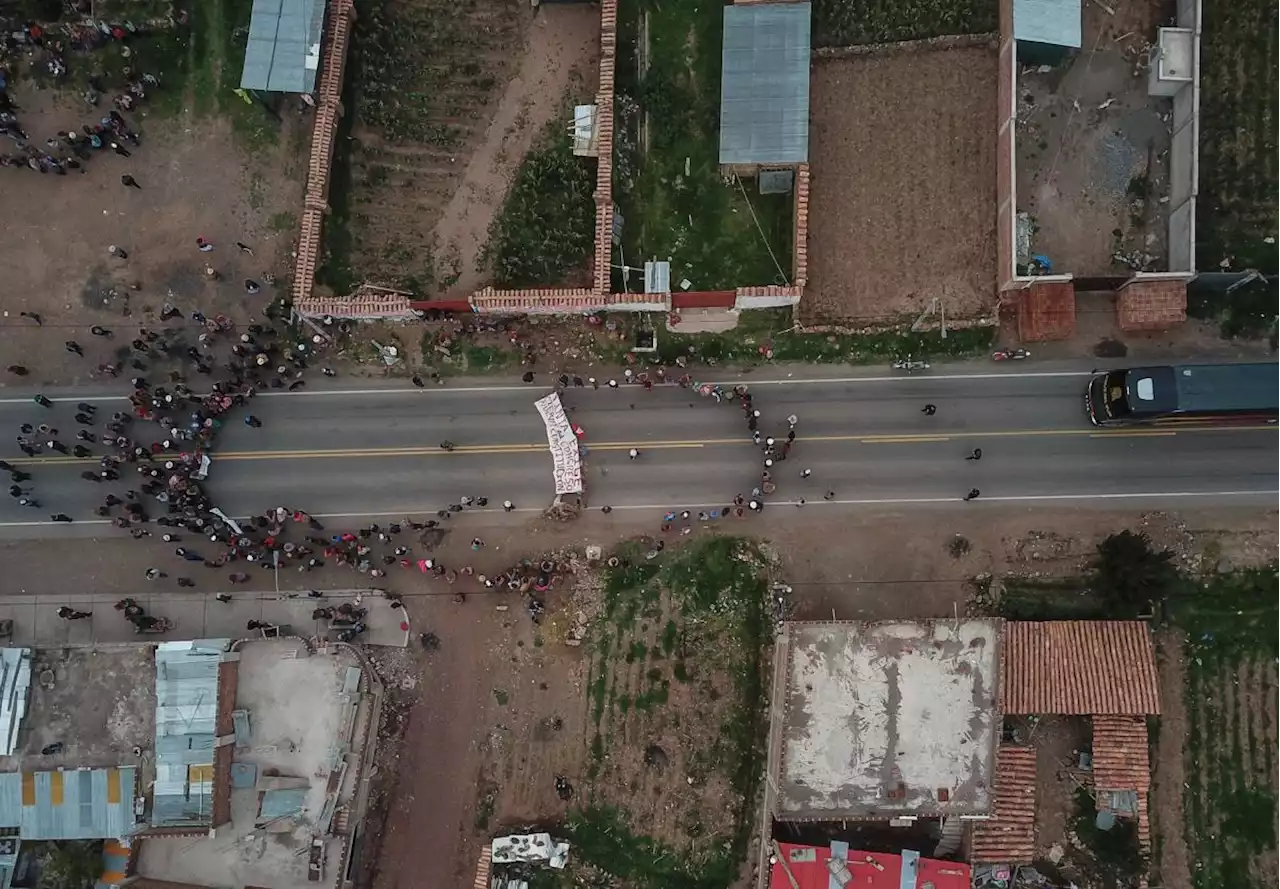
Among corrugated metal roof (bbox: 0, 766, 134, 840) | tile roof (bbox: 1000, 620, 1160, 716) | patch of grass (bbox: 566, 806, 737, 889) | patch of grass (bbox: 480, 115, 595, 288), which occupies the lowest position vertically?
patch of grass (bbox: 566, 806, 737, 889)

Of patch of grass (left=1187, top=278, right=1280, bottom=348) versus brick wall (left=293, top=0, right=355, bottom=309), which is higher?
brick wall (left=293, top=0, right=355, bottom=309)

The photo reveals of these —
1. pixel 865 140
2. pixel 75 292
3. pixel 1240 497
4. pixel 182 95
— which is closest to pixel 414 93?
pixel 182 95

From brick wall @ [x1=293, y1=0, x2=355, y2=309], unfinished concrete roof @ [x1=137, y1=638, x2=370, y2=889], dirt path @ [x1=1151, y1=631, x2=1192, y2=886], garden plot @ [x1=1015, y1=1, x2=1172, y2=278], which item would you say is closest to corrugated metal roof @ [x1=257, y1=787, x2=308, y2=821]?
unfinished concrete roof @ [x1=137, y1=638, x2=370, y2=889]

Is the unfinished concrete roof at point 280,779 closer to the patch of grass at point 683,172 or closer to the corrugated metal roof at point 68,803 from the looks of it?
the corrugated metal roof at point 68,803

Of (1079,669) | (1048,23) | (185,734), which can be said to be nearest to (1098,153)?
(1048,23)

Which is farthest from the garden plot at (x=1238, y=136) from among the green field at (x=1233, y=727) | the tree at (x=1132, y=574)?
the green field at (x=1233, y=727)

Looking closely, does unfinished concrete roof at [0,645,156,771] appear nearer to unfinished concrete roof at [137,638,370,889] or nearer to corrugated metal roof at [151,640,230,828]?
corrugated metal roof at [151,640,230,828]
